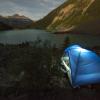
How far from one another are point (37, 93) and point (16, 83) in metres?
1.12

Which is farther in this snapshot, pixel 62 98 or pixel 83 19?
pixel 83 19

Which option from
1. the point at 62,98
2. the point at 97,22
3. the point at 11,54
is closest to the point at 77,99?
the point at 62,98

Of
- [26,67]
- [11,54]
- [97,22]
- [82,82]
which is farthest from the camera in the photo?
[97,22]

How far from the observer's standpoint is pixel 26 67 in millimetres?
12508

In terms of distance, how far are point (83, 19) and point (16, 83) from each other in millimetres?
188741

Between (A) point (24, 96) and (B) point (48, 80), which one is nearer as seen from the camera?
(A) point (24, 96)

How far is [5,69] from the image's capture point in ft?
45.9

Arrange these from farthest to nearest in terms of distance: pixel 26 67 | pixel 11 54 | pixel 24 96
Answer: pixel 11 54 → pixel 26 67 → pixel 24 96

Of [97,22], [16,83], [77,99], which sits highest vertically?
[97,22]

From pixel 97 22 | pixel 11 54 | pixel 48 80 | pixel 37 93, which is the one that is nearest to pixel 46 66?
pixel 48 80

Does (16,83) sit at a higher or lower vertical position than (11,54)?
lower

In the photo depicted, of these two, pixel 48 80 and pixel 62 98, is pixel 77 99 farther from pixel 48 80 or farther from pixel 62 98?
pixel 48 80

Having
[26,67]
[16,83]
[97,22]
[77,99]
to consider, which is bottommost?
[77,99]

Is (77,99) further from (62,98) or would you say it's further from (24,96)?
(24,96)
